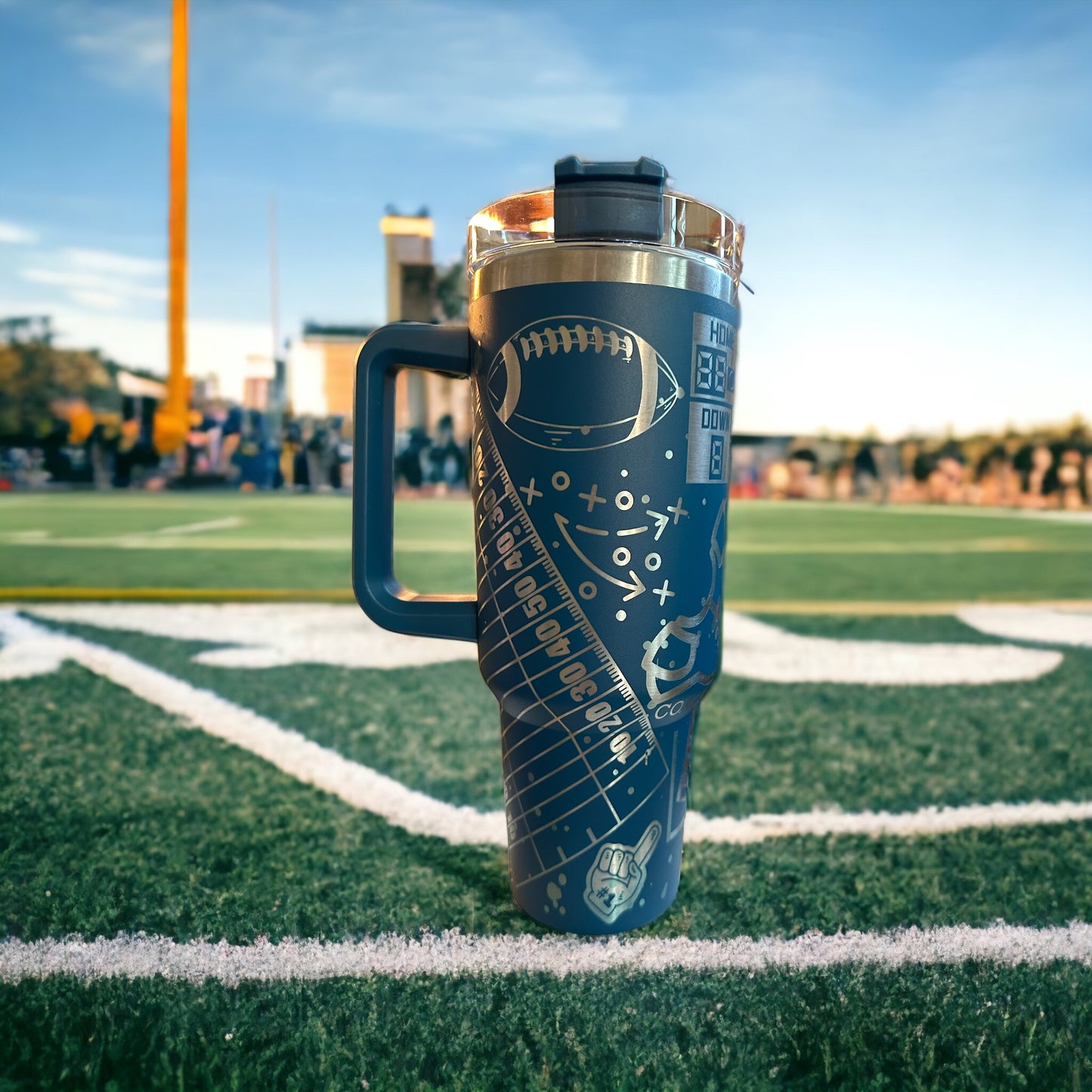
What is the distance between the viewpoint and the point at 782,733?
5.97 ft

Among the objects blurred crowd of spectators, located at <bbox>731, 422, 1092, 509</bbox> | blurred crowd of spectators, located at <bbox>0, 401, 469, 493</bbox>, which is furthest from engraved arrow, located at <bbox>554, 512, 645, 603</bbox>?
blurred crowd of spectators, located at <bbox>731, 422, 1092, 509</bbox>

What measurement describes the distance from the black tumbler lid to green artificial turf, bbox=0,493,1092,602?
2.72 meters

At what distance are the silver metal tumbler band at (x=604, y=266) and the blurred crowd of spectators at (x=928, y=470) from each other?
Result: 519 inches

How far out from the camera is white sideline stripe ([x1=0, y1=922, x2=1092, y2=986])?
0.95 meters

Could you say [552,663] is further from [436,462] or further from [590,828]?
[436,462]

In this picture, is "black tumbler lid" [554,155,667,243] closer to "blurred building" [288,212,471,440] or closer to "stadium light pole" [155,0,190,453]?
"stadium light pole" [155,0,190,453]

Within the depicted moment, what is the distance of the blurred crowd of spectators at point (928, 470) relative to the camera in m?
14.1

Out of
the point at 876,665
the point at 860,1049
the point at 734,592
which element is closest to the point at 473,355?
the point at 860,1049

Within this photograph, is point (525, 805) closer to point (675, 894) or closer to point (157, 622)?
point (675, 894)

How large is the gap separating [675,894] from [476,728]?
32.1 inches

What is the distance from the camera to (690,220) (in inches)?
36.4

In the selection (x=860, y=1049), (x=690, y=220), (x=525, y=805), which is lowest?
(x=860, y=1049)

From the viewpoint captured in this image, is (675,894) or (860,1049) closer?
(860,1049)

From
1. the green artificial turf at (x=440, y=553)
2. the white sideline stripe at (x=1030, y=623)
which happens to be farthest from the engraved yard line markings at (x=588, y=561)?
the green artificial turf at (x=440, y=553)
